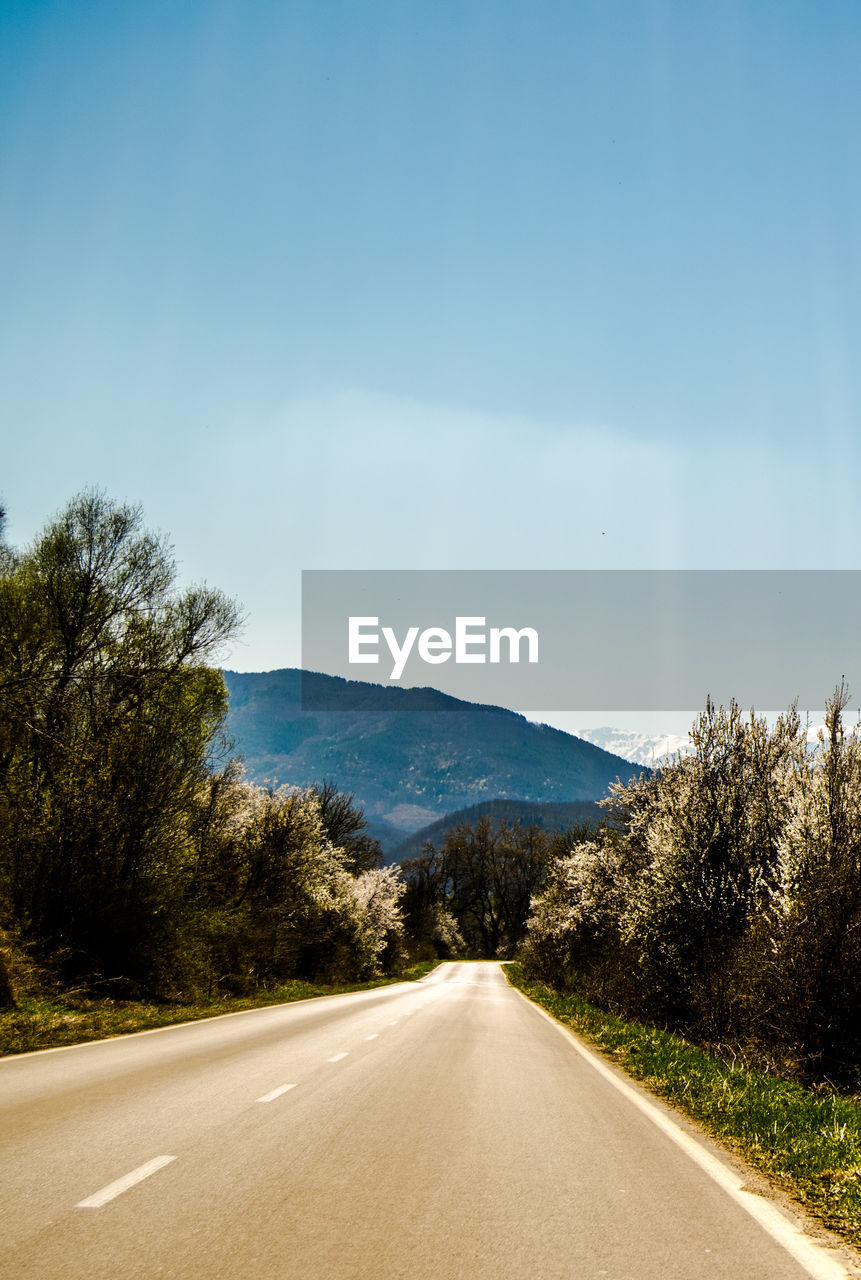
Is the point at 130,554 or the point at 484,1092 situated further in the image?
the point at 130,554

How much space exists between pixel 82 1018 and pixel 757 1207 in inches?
562

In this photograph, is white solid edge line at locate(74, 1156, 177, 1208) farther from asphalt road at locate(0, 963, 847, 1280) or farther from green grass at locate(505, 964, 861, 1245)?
green grass at locate(505, 964, 861, 1245)

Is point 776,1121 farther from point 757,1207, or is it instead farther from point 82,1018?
point 82,1018

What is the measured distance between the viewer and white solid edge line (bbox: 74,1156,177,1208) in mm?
5097

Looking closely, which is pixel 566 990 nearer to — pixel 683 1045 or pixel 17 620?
pixel 683 1045

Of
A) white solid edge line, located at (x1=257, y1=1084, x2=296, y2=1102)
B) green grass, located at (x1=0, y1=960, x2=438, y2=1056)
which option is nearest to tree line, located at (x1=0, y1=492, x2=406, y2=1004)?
green grass, located at (x1=0, y1=960, x2=438, y2=1056)

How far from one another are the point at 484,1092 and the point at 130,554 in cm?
1947

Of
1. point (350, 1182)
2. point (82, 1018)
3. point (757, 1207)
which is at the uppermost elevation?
point (350, 1182)

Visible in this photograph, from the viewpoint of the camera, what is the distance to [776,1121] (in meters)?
8.12

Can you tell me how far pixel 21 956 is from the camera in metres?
18.9

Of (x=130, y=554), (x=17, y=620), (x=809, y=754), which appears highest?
(x=130, y=554)

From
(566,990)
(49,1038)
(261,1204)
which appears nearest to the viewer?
(261,1204)

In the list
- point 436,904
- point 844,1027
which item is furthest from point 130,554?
point 436,904

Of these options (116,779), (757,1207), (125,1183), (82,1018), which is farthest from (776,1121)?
(116,779)
